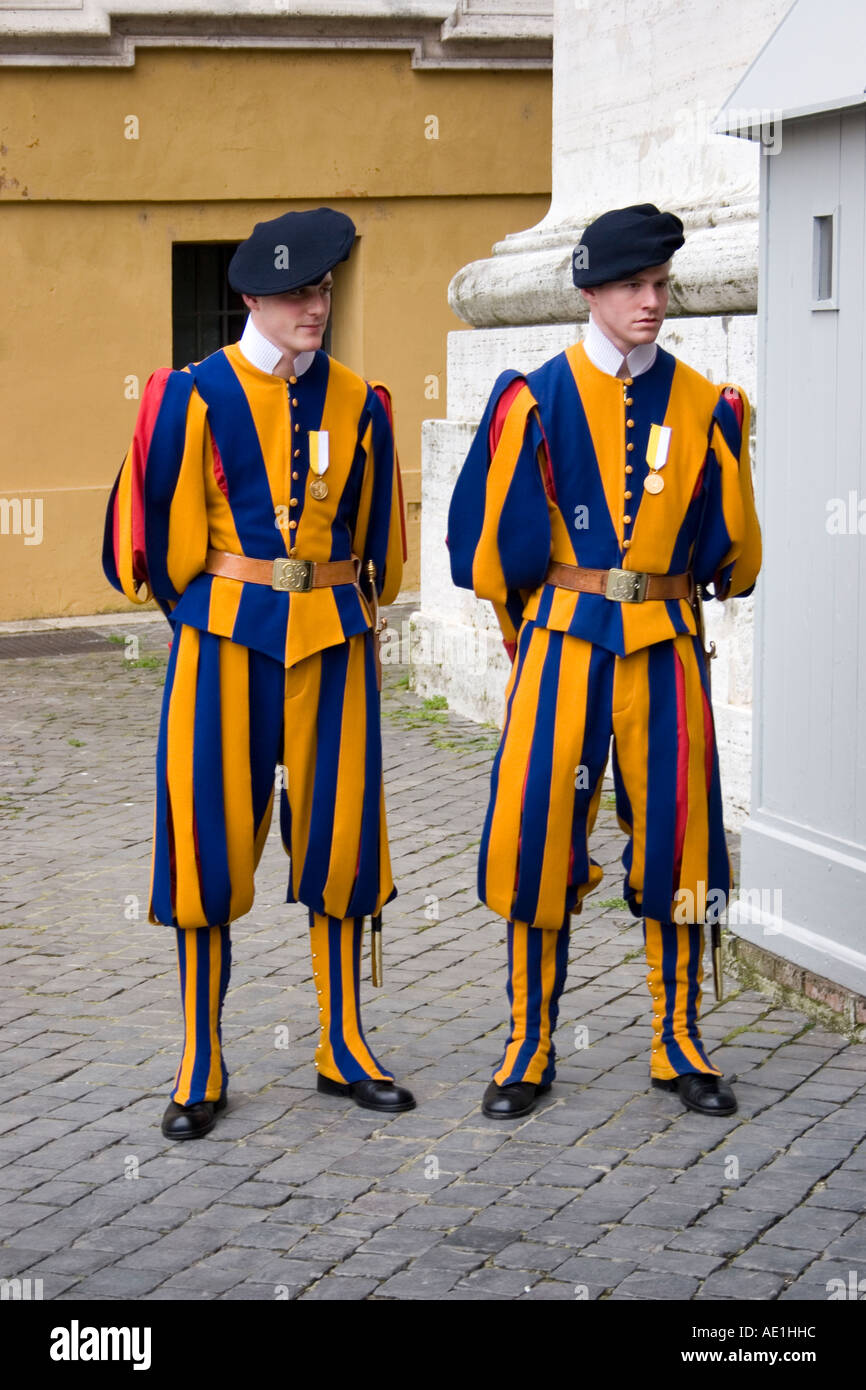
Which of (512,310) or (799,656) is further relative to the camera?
(512,310)

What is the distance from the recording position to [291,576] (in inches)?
165

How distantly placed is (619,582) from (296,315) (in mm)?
878

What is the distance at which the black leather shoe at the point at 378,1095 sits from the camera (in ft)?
14.5

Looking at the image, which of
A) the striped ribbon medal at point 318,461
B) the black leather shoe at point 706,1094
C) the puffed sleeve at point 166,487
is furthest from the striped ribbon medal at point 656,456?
the black leather shoe at point 706,1094

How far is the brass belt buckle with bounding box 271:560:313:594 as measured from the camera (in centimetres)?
420

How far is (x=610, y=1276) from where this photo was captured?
11.7ft

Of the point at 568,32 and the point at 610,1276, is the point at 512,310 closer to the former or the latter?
the point at 568,32

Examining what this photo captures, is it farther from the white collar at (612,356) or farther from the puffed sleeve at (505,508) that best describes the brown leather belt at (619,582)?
the white collar at (612,356)

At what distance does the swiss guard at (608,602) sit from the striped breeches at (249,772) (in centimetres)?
33

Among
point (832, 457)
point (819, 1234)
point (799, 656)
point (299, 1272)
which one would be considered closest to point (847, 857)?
point (799, 656)

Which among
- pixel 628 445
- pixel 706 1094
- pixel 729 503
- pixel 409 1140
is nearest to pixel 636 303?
pixel 628 445

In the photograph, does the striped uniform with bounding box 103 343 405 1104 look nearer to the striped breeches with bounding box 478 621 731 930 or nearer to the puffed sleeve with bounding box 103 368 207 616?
the puffed sleeve with bounding box 103 368 207 616

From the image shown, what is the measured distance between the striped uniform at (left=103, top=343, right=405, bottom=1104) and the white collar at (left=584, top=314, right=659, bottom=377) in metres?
0.51

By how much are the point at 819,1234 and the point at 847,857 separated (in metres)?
1.40
